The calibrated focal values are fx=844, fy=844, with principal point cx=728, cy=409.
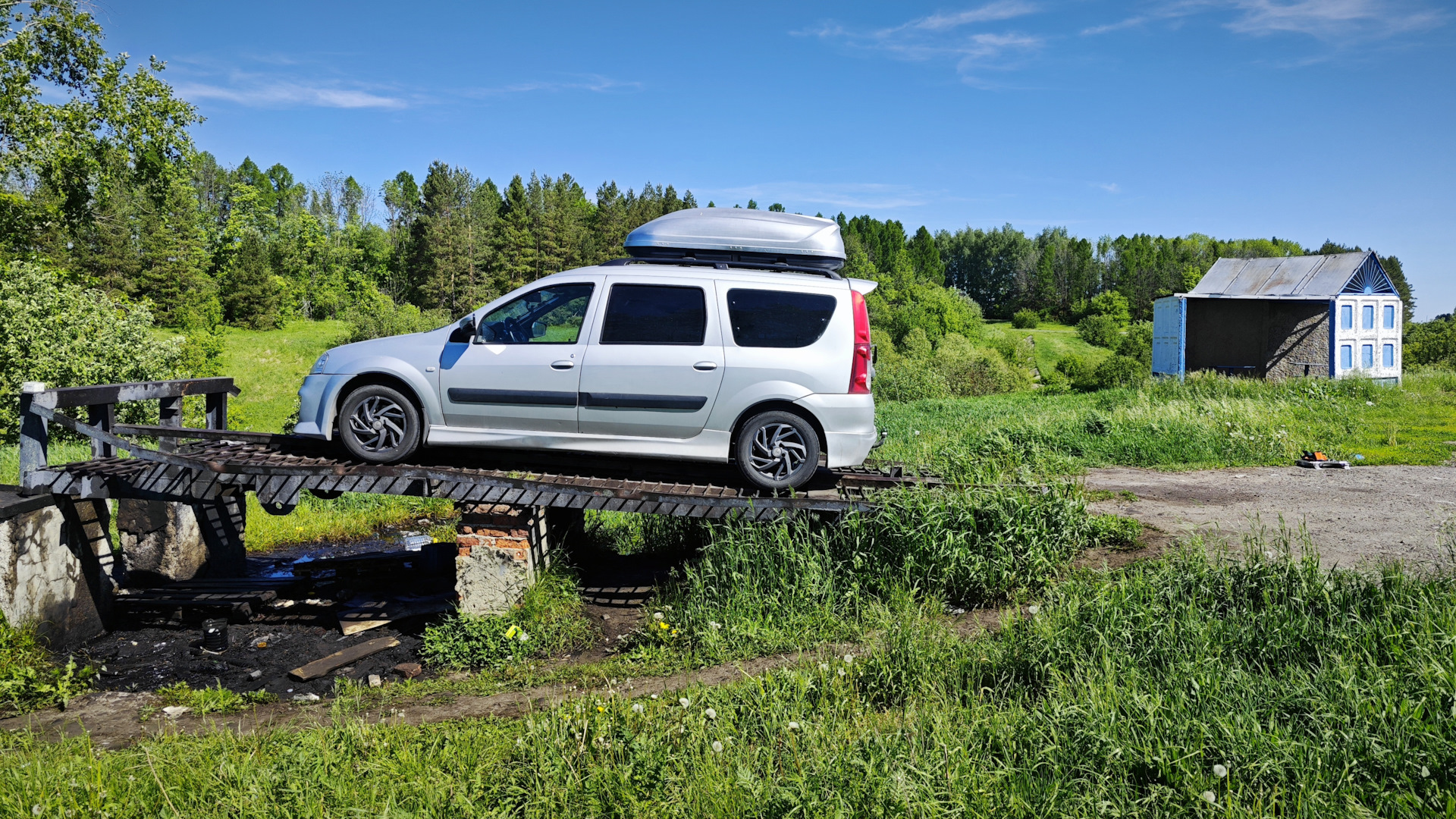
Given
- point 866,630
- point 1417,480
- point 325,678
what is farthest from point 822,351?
point 1417,480

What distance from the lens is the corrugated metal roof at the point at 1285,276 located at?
920 inches

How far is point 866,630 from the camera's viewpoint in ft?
20.5

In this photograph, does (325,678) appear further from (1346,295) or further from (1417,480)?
(1346,295)

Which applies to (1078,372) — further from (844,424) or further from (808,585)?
(808,585)

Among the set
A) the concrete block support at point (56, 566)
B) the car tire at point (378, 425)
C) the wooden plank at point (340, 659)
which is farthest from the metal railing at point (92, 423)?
the wooden plank at point (340, 659)

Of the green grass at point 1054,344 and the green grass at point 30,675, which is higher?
the green grass at point 1054,344

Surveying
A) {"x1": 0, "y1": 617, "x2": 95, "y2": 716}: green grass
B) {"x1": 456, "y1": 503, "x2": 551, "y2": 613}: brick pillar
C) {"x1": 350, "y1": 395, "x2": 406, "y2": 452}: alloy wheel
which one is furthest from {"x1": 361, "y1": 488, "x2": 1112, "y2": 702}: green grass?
{"x1": 0, "y1": 617, "x2": 95, "y2": 716}: green grass

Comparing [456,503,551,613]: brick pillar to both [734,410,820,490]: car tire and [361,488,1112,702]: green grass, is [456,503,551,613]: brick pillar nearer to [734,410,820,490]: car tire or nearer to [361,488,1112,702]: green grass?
[361,488,1112,702]: green grass

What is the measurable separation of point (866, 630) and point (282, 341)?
54.6 m

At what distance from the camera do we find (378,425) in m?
7.28

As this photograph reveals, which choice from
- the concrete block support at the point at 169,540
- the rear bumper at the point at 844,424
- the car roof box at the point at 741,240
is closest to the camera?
the rear bumper at the point at 844,424

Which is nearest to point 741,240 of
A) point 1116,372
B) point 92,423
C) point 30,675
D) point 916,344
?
point 30,675

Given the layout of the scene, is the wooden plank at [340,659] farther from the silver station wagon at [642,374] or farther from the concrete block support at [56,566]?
the concrete block support at [56,566]

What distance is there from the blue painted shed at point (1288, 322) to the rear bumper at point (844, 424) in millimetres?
21313
